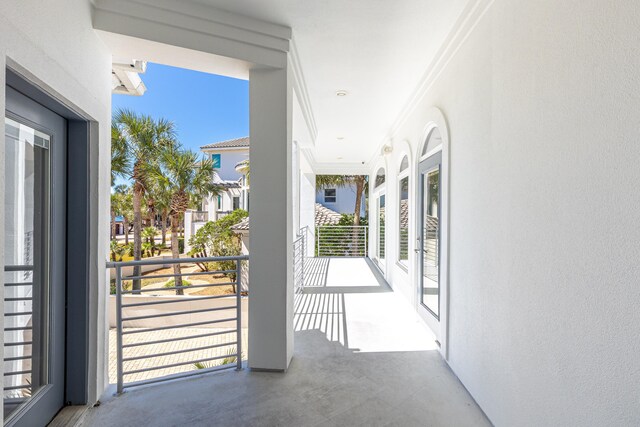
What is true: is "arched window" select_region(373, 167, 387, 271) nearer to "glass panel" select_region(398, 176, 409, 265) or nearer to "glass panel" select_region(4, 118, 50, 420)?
"glass panel" select_region(398, 176, 409, 265)

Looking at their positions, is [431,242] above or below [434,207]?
below

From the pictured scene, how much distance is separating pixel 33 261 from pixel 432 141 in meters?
3.84

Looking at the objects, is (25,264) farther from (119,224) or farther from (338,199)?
(119,224)

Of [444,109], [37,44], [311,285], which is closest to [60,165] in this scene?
[37,44]

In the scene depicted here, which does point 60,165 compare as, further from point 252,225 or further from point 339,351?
point 339,351

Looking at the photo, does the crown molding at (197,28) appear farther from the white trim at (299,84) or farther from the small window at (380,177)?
the small window at (380,177)

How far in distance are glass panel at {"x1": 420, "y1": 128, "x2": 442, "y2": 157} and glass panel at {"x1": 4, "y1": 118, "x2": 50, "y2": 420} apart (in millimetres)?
3482

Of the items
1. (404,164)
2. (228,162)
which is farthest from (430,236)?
(228,162)

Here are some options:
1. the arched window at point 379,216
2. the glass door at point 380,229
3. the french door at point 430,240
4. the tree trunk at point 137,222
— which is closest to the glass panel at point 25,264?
the french door at point 430,240

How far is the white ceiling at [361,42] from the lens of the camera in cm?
249

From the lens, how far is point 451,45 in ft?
9.45

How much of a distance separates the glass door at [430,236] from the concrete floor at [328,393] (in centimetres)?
46

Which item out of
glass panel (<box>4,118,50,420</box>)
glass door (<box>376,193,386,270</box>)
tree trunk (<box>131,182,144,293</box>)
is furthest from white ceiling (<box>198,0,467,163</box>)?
tree trunk (<box>131,182,144,293</box>)

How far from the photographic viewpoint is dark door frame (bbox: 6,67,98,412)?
7.43 feet
